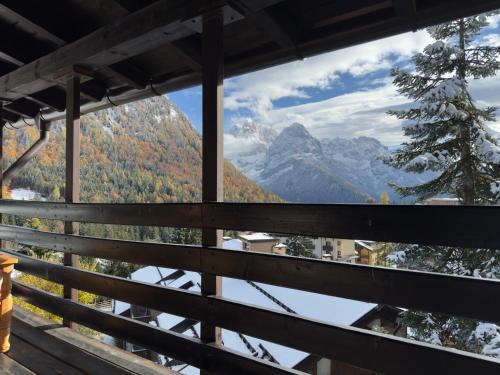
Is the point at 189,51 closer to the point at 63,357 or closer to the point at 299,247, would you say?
the point at 63,357

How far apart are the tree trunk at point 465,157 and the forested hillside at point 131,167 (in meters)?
15.2

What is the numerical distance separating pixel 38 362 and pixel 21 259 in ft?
5.11

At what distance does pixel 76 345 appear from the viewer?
232cm

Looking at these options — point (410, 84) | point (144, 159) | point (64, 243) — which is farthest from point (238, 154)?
point (64, 243)

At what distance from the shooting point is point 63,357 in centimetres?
214

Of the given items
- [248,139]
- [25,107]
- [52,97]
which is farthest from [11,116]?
[248,139]

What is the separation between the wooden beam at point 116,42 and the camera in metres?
2.08

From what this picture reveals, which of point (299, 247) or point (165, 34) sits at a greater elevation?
point (165, 34)

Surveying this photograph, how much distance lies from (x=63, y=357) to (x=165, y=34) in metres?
1.89

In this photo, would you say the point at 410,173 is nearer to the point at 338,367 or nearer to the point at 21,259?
the point at 338,367

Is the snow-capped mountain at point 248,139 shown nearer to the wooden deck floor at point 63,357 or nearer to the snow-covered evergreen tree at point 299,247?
the snow-covered evergreen tree at point 299,247

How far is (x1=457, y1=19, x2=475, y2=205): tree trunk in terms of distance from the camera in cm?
897

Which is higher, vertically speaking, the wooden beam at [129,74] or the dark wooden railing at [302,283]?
the wooden beam at [129,74]

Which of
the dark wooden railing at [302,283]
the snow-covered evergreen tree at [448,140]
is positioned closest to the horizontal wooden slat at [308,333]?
the dark wooden railing at [302,283]
